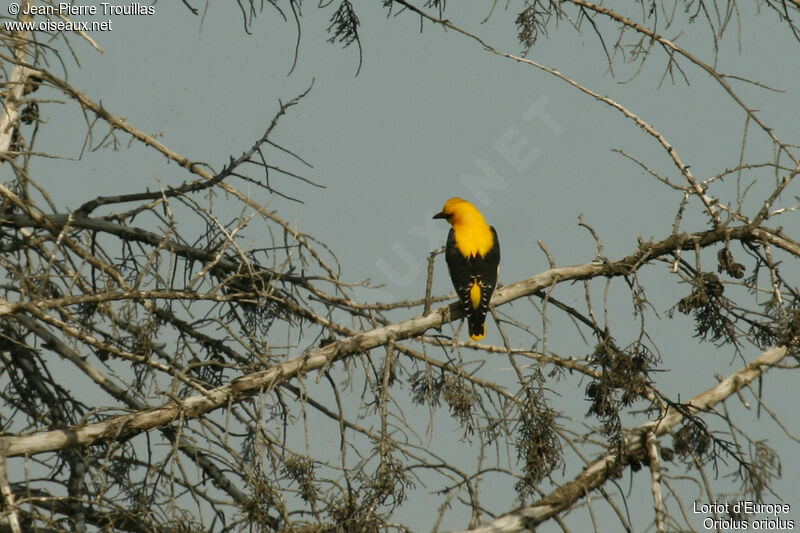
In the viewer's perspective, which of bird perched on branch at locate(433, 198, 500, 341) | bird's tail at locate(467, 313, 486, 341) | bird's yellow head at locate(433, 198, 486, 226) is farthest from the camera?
bird's yellow head at locate(433, 198, 486, 226)

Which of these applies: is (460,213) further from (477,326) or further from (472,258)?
(477,326)

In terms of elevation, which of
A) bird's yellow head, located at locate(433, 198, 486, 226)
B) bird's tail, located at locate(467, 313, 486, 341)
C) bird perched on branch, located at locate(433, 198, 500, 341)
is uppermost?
bird's yellow head, located at locate(433, 198, 486, 226)

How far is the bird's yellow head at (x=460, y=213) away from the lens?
8.80m

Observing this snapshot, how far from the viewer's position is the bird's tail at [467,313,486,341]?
7428 mm

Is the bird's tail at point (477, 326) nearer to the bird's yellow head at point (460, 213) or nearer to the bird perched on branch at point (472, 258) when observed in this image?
the bird perched on branch at point (472, 258)

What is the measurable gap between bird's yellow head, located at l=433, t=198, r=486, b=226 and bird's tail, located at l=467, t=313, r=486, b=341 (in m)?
1.41

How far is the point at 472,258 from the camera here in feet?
26.2

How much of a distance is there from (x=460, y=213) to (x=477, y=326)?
1624mm

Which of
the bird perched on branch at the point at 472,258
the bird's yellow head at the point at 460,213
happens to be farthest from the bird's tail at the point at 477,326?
the bird's yellow head at the point at 460,213

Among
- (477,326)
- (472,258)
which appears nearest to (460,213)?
(472,258)

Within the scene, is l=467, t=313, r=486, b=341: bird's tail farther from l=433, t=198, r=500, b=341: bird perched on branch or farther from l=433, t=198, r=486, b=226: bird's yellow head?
l=433, t=198, r=486, b=226: bird's yellow head

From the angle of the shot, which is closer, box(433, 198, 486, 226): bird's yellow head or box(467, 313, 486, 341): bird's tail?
box(467, 313, 486, 341): bird's tail

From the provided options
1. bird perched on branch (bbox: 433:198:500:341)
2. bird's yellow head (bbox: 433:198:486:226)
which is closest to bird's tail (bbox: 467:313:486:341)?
bird perched on branch (bbox: 433:198:500:341)

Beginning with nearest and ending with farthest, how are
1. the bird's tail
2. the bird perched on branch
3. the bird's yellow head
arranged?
the bird perched on branch → the bird's tail → the bird's yellow head
